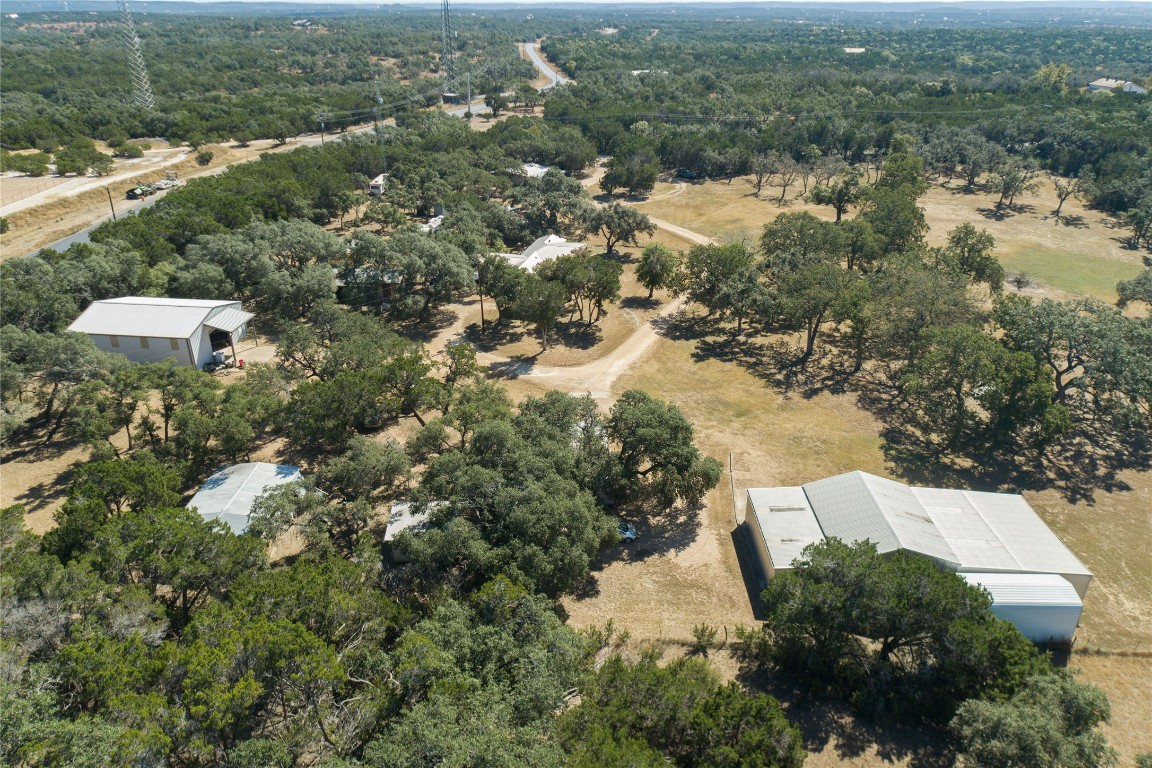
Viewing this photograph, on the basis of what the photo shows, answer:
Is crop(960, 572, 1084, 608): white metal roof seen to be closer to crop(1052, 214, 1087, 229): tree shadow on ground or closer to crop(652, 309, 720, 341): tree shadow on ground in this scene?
crop(652, 309, 720, 341): tree shadow on ground

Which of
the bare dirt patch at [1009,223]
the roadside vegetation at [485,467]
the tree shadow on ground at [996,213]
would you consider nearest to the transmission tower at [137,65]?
the roadside vegetation at [485,467]

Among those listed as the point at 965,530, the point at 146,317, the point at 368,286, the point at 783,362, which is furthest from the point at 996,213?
the point at 146,317

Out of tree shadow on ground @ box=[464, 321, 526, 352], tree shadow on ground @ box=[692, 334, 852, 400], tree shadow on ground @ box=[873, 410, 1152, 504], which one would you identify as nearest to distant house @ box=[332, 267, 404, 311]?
tree shadow on ground @ box=[464, 321, 526, 352]

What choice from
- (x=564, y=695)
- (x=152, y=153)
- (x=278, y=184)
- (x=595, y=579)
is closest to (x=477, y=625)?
(x=564, y=695)

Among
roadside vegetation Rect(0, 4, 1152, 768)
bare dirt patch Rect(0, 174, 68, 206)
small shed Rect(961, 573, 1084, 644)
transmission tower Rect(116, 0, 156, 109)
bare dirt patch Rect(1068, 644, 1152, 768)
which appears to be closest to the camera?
roadside vegetation Rect(0, 4, 1152, 768)

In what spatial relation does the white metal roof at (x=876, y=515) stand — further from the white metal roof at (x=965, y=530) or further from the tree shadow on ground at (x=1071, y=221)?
the tree shadow on ground at (x=1071, y=221)
